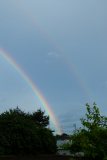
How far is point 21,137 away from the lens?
43531 millimetres

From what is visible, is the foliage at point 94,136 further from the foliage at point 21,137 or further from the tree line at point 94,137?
the foliage at point 21,137

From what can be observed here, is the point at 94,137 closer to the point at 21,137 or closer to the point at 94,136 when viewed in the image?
the point at 94,136

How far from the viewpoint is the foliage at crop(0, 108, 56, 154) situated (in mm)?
42381

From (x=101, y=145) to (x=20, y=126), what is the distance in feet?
99.9

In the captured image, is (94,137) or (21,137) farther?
(21,137)

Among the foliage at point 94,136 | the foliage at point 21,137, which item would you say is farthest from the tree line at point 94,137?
the foliage at point 21,137

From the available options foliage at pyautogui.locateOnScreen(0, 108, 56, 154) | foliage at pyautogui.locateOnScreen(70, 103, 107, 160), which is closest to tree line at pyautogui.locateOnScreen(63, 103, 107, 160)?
foliage at pyautogui.locateOnScreen(70, 103, 107, 160)

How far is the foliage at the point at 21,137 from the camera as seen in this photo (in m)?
42.4

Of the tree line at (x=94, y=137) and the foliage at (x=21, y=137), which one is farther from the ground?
the foliage at (x=21, y=137)

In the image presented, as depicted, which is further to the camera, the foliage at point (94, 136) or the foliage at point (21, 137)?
the foliage at point (21, 137)

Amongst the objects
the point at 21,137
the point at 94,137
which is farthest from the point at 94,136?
the point at 21,137

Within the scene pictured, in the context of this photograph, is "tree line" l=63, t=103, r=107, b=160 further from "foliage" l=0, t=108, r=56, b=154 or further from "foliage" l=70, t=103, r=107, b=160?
"foliage" l=0, t=108, r=56, b=154

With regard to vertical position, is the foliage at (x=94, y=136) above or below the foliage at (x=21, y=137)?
below

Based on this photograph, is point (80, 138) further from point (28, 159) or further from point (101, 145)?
point (28, 159)
